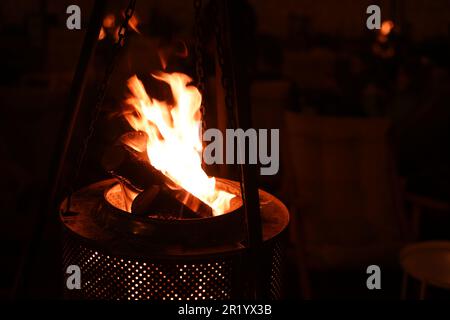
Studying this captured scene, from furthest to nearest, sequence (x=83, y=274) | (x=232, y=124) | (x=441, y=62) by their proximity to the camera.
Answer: (x=441, y=62) < (x=83, y=274) < (x=232, y=124)

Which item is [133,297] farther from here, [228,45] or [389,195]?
[389,195]

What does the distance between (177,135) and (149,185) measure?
0.29m

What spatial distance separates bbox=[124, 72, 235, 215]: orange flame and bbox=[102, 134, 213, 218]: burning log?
4 centimetres

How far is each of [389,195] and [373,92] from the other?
2414mm

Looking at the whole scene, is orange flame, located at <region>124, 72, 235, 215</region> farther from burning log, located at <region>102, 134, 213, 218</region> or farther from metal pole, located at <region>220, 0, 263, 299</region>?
metal pole, located at <region>220, 0, 263, 299</region>

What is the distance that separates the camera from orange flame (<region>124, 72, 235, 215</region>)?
1.72 m

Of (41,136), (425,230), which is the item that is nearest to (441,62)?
(425,230)

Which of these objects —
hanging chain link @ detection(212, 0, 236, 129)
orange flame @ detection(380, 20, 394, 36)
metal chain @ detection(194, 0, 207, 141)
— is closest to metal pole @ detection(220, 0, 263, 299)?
hanging chain link @ detection(212, 0, 236, 129)

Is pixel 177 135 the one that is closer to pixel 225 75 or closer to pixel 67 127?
pixel 67 127

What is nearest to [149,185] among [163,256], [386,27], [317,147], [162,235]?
[162,235]

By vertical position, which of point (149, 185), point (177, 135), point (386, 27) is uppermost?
point (386, 27)

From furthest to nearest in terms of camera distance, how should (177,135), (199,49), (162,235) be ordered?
1. (177,135)
2. (199,49)
3. (162,235)

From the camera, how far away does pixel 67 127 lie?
148 centimetres

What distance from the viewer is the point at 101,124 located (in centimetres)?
404
